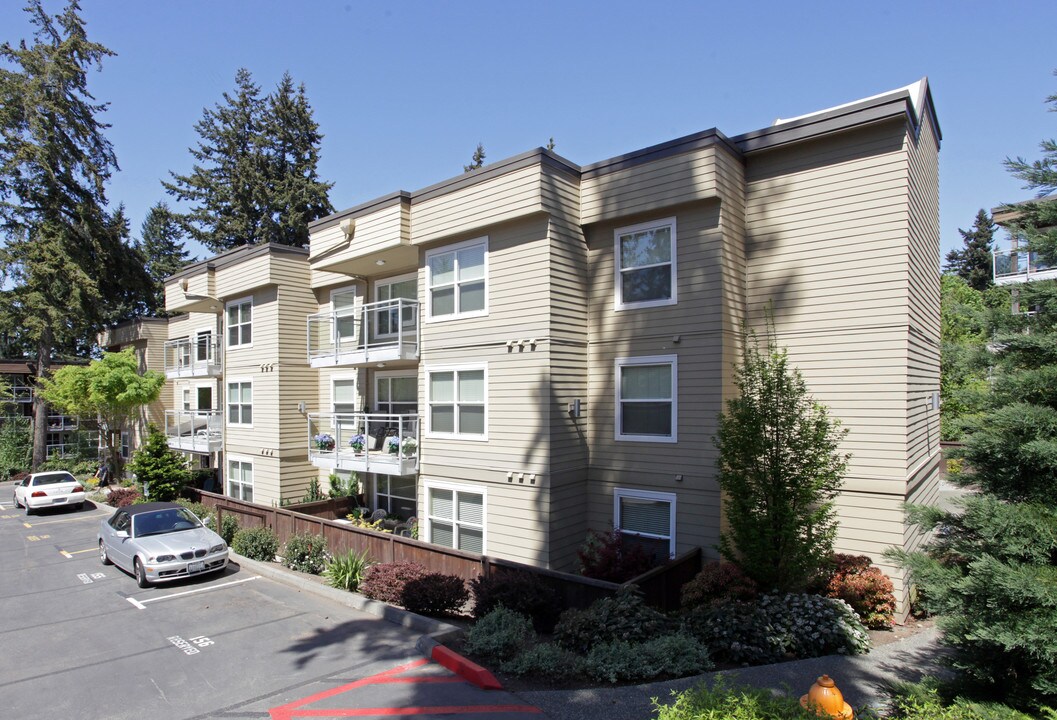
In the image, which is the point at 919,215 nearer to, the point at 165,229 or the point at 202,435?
the point at 202,435

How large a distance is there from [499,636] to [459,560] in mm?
3181

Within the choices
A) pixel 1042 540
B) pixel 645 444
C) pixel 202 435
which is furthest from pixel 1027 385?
pixel 202 435

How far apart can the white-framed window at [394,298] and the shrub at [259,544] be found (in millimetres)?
5933

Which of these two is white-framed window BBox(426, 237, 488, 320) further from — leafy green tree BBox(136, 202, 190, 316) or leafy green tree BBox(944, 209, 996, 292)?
leafy green tree BBox(944, 209, 996, 292)

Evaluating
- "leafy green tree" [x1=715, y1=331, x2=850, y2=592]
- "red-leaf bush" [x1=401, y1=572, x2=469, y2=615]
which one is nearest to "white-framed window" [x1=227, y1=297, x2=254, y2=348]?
"red-leaf bush" [x1=401, y1=572, x2=469, y2=615]

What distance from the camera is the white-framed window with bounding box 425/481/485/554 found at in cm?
1304

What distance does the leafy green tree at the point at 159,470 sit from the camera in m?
19.9

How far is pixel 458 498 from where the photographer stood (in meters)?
13.4

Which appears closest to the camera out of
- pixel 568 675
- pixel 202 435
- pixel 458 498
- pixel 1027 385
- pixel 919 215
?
pixel 1027 385

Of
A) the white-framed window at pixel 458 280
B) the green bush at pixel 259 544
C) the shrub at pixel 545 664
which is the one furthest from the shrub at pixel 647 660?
the green bush at pixel 259 544

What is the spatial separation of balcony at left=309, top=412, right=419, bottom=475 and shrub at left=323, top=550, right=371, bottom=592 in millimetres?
2742

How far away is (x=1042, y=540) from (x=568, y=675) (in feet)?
16.7

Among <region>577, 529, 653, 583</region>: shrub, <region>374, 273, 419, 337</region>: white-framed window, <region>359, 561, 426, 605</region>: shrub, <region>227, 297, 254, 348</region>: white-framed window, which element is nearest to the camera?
<region>359, 561, 426, 605</region>: shrub

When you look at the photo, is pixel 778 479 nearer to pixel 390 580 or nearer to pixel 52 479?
pixel 390 580
